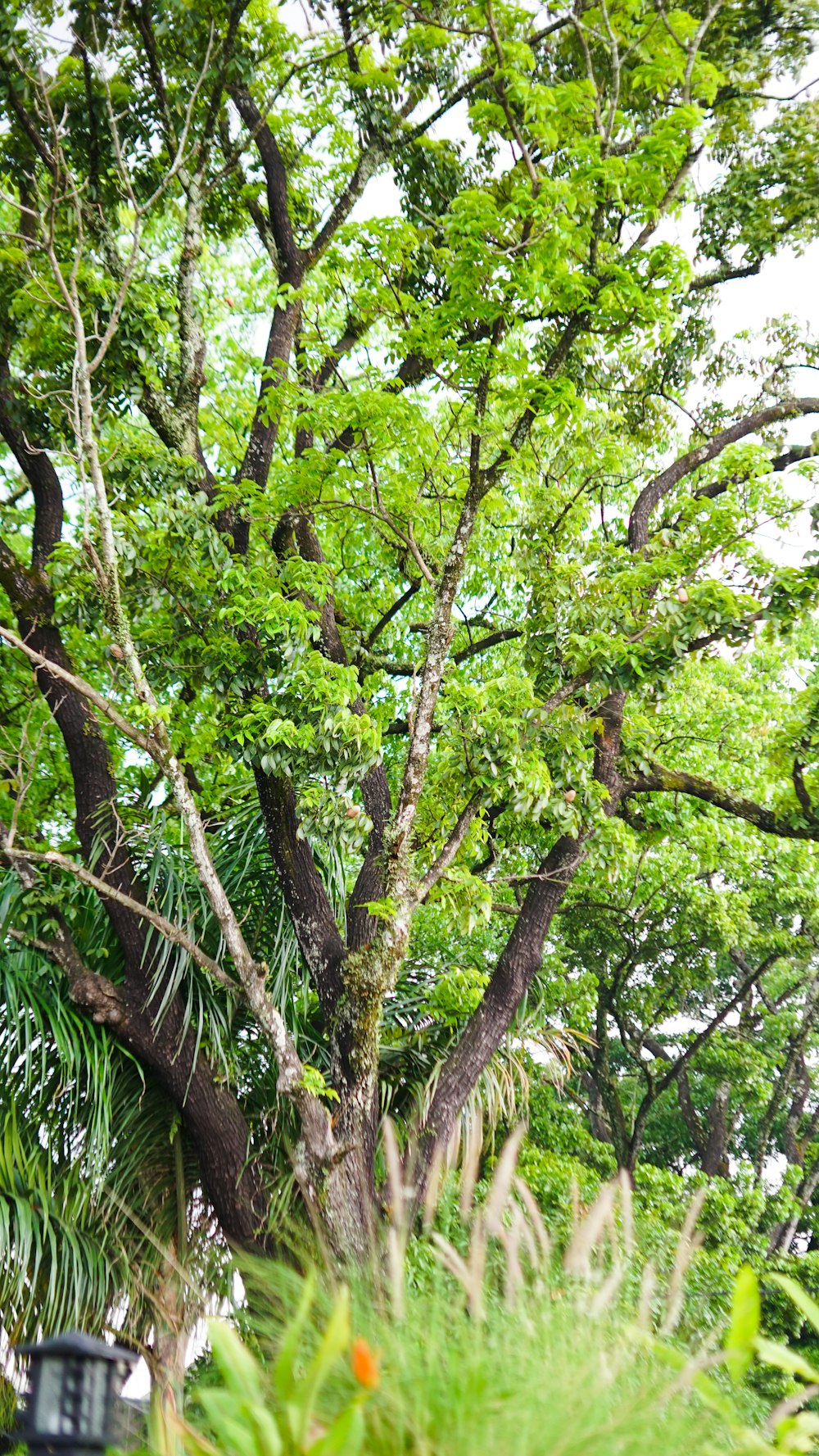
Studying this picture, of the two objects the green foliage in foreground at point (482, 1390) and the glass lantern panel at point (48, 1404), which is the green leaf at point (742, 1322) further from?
the glass lantern panel at point (48, 1404)

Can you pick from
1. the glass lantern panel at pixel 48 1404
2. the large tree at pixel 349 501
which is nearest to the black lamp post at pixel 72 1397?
the glass lantern panel at pixel 48 1404

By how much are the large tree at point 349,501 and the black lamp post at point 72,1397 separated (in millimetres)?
2612

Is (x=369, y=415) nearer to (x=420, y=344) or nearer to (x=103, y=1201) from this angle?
(x=420, y=344)

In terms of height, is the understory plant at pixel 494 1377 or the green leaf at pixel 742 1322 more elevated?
the green leaf at pixel 742 1322

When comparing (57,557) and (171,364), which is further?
(171,364)

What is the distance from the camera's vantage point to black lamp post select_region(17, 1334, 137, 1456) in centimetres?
171

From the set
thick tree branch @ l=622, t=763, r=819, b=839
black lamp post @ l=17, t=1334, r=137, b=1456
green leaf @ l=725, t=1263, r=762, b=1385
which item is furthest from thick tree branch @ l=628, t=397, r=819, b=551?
black lamp post @ l=17, t=1334, r=137, b=1456

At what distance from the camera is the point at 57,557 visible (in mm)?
5031

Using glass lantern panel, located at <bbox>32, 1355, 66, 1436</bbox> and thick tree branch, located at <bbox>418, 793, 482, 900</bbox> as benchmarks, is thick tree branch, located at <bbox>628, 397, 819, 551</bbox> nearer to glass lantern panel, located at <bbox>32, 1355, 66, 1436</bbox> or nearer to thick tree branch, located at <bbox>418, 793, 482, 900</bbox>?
thick tree branch, located at <bbox>418, 793, 482, 900</bbox>

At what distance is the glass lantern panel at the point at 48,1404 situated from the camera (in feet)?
5.68

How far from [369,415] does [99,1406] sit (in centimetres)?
417

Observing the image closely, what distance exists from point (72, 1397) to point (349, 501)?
4.62 metres

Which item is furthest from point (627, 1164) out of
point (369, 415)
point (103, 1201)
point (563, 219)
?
point (563, 219)

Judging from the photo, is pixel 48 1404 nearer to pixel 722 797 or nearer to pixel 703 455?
pixel 722 797
